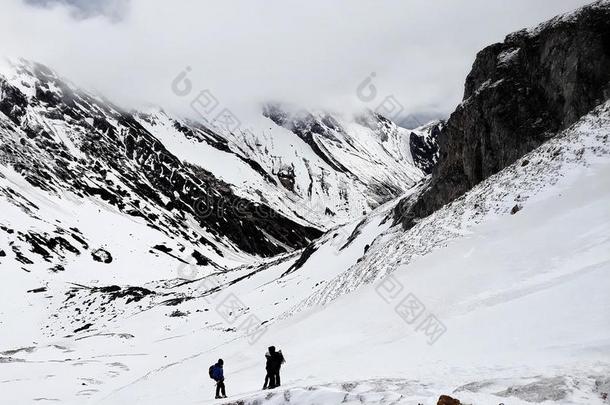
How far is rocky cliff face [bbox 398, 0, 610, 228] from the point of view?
3002 centimetres

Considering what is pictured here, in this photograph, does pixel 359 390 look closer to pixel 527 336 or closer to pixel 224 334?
pixel 527 336

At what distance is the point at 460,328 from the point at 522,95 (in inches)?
1005

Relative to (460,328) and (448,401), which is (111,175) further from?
(448,401)

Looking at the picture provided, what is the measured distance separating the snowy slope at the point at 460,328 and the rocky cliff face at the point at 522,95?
27.8 feet

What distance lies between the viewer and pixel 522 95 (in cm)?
3469

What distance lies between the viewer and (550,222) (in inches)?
733

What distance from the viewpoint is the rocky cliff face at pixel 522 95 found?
98.5ft

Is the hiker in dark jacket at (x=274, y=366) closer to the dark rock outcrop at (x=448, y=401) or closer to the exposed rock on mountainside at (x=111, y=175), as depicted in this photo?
the dark rock outcrop at (x=448, y=401)

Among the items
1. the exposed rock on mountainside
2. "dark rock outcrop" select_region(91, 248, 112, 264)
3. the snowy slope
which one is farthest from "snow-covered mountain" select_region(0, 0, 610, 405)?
the exposed rock on mountainside

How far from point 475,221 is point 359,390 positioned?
14298 mm

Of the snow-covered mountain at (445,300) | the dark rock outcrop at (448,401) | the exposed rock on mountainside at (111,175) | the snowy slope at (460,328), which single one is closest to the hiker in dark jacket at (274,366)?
the snow-covered mountain at (445,300)

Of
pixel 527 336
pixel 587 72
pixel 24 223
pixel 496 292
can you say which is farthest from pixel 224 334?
pixel 24 223

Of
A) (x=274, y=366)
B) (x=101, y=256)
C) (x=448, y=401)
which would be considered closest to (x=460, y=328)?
(x=274, y=366)

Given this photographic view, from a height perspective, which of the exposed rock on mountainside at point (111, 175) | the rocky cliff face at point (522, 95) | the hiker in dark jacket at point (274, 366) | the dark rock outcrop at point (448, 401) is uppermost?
the exposed rock on mountainside at point (111, 175)
